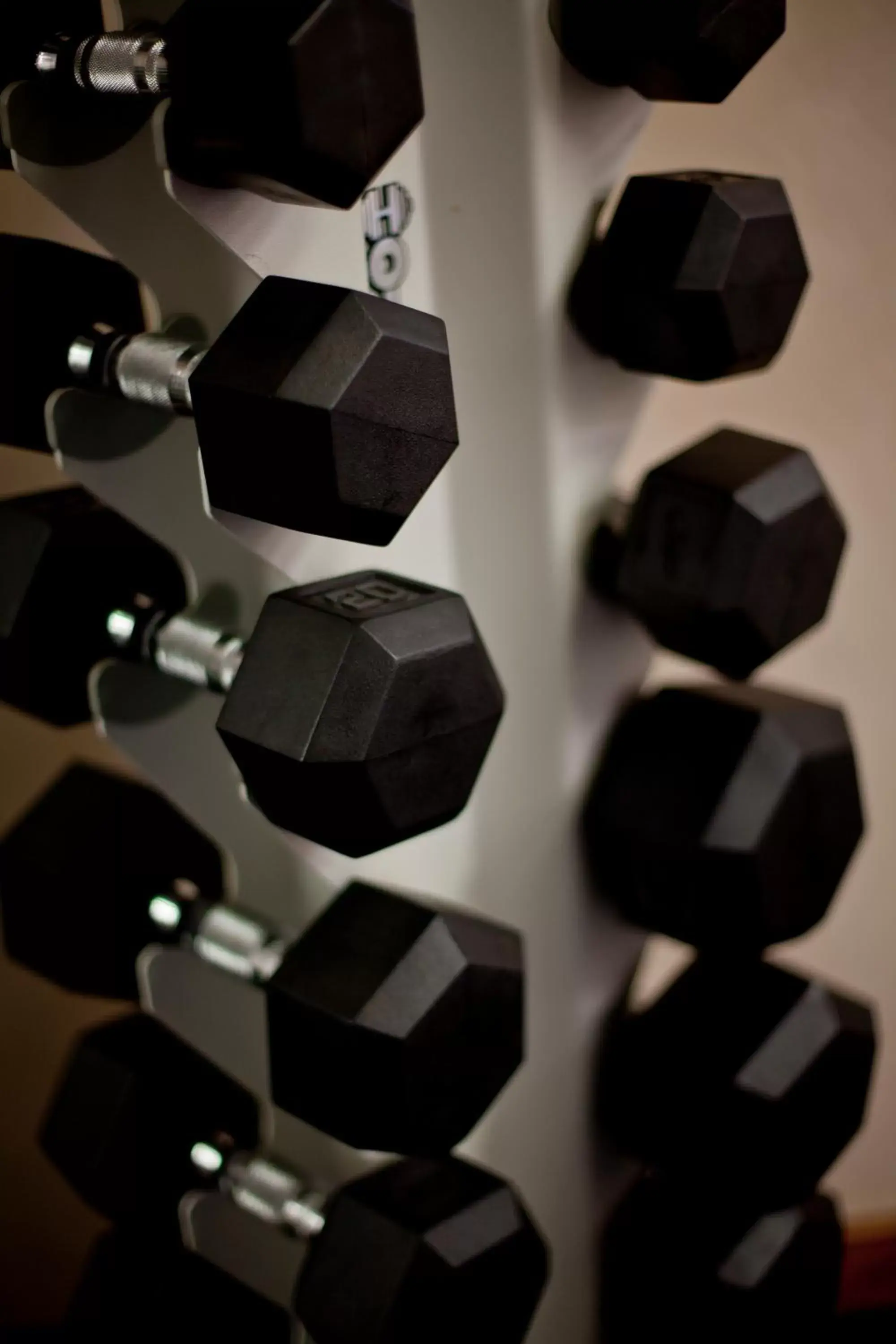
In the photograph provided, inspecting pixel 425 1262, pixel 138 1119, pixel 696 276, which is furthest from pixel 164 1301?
pixel 696 276

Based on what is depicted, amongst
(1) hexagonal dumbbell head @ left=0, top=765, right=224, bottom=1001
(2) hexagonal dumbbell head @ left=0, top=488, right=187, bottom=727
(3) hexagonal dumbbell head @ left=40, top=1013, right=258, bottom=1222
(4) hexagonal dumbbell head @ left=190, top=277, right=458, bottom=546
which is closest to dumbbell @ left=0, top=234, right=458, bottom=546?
(4) hexagonal dumbbell head @ left=190, top=277, right=458, bottom=546

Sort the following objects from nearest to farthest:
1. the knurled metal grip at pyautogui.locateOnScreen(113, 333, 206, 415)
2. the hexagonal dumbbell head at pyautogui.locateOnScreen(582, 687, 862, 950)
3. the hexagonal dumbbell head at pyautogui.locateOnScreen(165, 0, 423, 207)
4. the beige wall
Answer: the hexagonal dumbbell head at pyautogui.locateOnScreen(165, 0, 423, 207)
the knurled metal grip at pyautogui.locateOnScreen(113, 333, 206, 415)
the hexagonal dumbbell head at pyautogui.locateOnScreen(582, 687, 862, 950)
the beige wall

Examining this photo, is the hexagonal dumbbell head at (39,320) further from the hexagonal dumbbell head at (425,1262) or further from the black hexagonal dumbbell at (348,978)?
the hexagonal dumbbell head at (425,1262)

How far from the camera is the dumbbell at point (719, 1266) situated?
0.74 m

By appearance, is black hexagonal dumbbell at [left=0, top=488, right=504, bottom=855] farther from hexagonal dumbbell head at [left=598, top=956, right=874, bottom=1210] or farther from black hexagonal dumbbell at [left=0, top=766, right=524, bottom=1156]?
hexagonal dumbbell head at [left=598, top=956, right=874, bottom=1210]

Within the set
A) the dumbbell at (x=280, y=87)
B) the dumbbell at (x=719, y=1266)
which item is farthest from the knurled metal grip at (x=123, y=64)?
the dumbbell at (x=719, y=1266)

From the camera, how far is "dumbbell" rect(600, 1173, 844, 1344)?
29.1 inches

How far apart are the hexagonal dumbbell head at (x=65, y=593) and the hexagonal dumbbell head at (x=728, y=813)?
0.25m

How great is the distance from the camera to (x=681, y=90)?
587mm

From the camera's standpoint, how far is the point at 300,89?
16.4 inches

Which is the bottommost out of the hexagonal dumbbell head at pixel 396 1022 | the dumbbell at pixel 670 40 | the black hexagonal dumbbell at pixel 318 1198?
the black hexagonal dumbbell at pixel 318 1198

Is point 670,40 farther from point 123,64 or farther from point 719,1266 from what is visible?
point 719,1266

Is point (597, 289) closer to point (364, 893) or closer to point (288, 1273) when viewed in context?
point (364, 893)

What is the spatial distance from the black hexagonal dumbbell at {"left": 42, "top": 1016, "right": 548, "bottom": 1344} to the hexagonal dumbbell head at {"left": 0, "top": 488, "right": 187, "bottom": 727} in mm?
207
